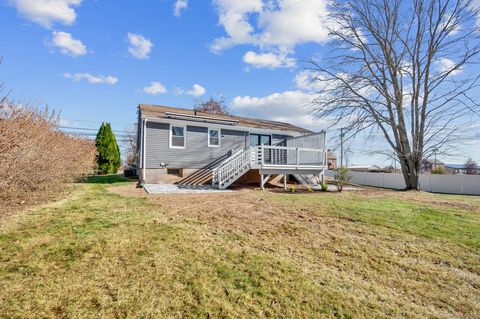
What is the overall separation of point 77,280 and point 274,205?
5.51 m

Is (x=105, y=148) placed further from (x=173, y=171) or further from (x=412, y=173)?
(x=412, y=173)

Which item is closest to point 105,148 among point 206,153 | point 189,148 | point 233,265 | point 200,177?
point 189,148

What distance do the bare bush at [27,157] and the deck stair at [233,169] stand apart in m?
6.33

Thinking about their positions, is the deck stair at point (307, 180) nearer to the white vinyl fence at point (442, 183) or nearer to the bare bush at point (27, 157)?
the white vinyl fence at point (442, 183)

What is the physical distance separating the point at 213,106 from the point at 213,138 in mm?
20796

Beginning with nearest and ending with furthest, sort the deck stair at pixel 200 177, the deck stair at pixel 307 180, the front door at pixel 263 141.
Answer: the deck stair at pixel 200 177
the deck stair at pixel 307 180
the front door at pixel 263 141

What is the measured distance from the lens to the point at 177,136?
554 inches

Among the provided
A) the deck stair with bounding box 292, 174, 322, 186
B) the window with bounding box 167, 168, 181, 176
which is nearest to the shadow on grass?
A: the window with bounding box 167, 168, 181, 176

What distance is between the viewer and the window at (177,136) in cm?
1391

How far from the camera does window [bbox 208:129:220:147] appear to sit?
49.3ft

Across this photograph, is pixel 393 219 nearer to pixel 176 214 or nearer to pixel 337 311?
pixel 337 311

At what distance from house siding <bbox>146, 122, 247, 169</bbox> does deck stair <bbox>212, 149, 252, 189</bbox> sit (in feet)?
7.07

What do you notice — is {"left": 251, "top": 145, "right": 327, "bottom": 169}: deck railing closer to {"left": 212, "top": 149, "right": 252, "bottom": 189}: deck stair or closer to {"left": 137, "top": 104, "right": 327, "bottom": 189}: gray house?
{"left": 137, "top": 104, "right": 327, "bottom": 189}: gray house

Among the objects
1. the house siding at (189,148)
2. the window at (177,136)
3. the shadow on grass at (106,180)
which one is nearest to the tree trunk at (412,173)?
the house siding at (189,148)
